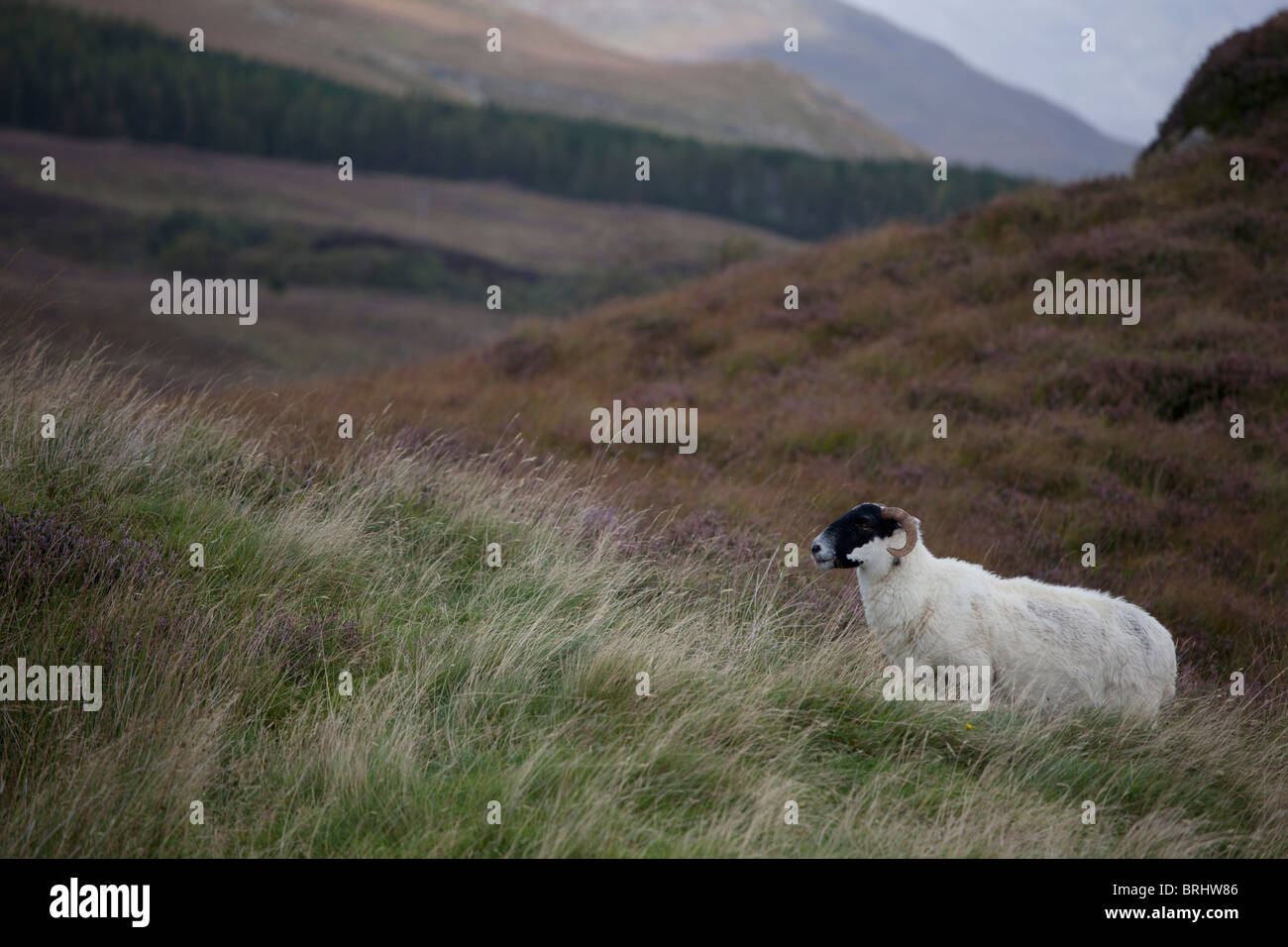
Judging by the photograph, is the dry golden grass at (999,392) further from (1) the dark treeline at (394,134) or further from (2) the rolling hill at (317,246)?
(1) the dark treeline at (394,134)

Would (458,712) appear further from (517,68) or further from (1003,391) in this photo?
(517,68)

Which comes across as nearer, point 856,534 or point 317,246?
point 856,534

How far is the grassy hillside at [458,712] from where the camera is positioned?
3.81 metres

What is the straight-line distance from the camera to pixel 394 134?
89438mm

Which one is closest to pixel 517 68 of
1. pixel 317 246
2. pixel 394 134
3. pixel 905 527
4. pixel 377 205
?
pixel 394 134

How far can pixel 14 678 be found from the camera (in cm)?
427

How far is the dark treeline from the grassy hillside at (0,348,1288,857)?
235 ft

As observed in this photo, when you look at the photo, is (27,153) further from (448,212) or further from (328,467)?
(328,467)

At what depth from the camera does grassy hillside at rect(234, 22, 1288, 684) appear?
8938mm

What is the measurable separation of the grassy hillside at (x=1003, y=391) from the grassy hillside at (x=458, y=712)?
2.05m

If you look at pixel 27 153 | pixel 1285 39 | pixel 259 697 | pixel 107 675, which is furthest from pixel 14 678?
pixel 27 153

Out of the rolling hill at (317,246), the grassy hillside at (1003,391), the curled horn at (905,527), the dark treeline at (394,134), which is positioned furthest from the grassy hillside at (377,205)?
the curled horn at (905,527)

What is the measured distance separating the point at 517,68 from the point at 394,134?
52.3m
